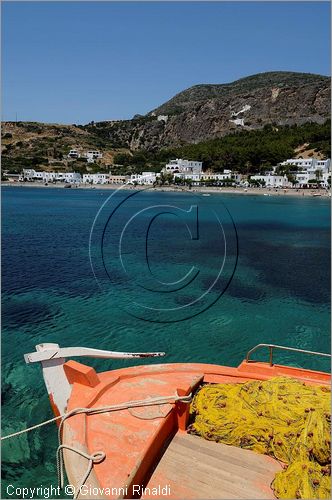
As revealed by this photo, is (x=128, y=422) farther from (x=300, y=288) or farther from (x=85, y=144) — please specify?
(x=85, y=144)

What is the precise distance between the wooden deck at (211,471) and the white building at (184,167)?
131 m

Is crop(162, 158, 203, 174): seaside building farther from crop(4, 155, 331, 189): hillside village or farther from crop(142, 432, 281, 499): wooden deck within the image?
crop(142, 432, 281, 499): wooden deck

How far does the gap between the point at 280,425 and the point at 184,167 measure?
438 ft

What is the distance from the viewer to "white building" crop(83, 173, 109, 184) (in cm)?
14662

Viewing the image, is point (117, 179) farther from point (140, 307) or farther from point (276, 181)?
point (140, 307)

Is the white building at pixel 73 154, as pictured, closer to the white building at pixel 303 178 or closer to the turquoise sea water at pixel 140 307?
the white building at pixel 303 178

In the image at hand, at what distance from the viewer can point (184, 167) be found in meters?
135

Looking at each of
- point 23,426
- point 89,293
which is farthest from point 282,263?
point 23,426

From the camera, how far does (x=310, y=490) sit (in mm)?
4484

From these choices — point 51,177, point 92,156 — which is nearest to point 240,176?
point 51,177

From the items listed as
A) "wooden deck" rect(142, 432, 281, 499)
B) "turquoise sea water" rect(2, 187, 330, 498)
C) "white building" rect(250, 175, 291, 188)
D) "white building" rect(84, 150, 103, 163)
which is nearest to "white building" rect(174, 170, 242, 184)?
"white building" rect(250, 175, 291, 188)

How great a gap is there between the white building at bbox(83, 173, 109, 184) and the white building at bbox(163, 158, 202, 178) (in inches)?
959

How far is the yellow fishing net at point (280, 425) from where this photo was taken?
183 inches

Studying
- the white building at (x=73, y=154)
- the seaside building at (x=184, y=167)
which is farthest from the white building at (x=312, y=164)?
the white building at (x=73, y=154)
